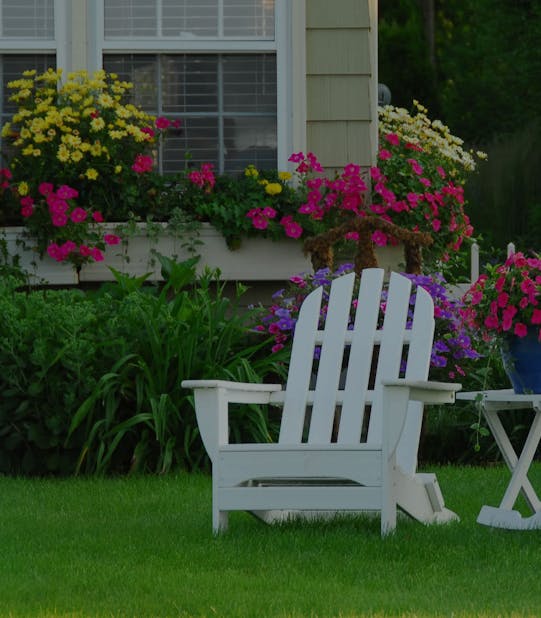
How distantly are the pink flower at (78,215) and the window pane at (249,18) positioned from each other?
1252 millimetres

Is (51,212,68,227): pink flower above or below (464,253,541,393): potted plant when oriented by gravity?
above

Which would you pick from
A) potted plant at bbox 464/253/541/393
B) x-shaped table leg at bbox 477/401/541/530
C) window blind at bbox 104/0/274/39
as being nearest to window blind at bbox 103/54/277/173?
window blind at bbox 104/0/274/39

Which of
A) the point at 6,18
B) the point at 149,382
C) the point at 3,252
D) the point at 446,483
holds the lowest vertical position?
the point at 446,483

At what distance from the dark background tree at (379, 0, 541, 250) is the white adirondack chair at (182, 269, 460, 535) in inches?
358

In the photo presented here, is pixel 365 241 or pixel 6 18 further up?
pixel 6 18

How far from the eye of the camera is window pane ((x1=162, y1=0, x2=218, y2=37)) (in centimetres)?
691

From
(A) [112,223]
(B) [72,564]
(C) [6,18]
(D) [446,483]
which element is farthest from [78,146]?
(B) [72,564]

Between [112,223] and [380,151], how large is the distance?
1529 mm

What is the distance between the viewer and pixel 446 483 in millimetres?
5516

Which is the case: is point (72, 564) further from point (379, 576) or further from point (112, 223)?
A: point (112, 223)

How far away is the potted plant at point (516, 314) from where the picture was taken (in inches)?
165

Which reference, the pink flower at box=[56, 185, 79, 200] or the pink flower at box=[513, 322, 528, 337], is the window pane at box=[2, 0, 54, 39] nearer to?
the pink flower at box=[56, 185, 79, 200]

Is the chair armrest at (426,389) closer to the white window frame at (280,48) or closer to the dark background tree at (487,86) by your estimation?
the white window frame at (280,48)

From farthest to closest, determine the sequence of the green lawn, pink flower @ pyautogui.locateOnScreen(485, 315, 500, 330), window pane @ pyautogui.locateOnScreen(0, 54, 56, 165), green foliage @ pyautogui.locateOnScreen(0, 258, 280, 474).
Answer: window pane @ pyautogui.locateOnScreen(0, 54, 56, 165) < green foliage @ pyautogui.locateOnScreen(0, 258, 280, 474) < pink flower @ pyautogui.locateOnScreen(485, 315, 500, 330) < the green lawn
